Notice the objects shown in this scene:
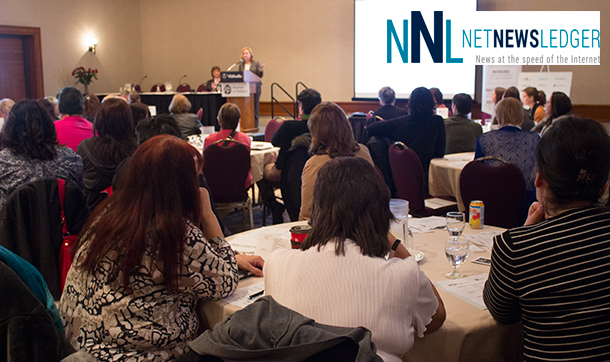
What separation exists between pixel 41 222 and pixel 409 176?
252 cm

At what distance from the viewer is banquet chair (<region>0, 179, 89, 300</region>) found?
7.06 feet

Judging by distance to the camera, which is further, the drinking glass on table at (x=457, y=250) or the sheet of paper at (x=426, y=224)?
the sheet of paper at (x=426, y=224)

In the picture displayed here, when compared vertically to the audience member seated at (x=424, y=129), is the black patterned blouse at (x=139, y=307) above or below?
below

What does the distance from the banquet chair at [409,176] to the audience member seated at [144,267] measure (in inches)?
93.3

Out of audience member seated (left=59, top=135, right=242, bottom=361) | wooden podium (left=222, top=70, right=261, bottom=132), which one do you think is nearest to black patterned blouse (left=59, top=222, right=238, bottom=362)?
audience member seated (left=59, top=135, right=242, bottom=361)

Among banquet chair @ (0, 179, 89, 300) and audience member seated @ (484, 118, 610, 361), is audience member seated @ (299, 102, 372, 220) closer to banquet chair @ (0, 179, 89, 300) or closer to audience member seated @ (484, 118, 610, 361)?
banquet chair @ (0, 179, 89, 300)

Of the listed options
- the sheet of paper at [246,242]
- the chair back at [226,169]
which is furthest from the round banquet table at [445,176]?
the sheet of paper at [246,242]

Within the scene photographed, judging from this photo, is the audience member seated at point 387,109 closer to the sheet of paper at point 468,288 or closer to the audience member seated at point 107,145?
the audience member seated at point 107,145

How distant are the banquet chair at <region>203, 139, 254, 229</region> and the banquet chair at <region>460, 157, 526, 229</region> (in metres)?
2.07

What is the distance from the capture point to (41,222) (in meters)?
2.18

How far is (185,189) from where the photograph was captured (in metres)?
Answer: 1.63

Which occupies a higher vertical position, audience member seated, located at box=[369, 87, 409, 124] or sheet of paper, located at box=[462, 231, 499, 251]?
audience member seated, located at box=[369, 87, 409, 124]

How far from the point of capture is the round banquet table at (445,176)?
14.3 ft

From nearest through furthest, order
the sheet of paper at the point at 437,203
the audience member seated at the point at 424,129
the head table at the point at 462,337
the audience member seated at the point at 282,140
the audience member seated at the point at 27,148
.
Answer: the head table at the point at 462,337 < the audience member seated at the point at 27,148 < the sheet of paper at the point at 437,203 < the audience member seated at the point at 282,140 < the audience member seated at the point at 424,129
